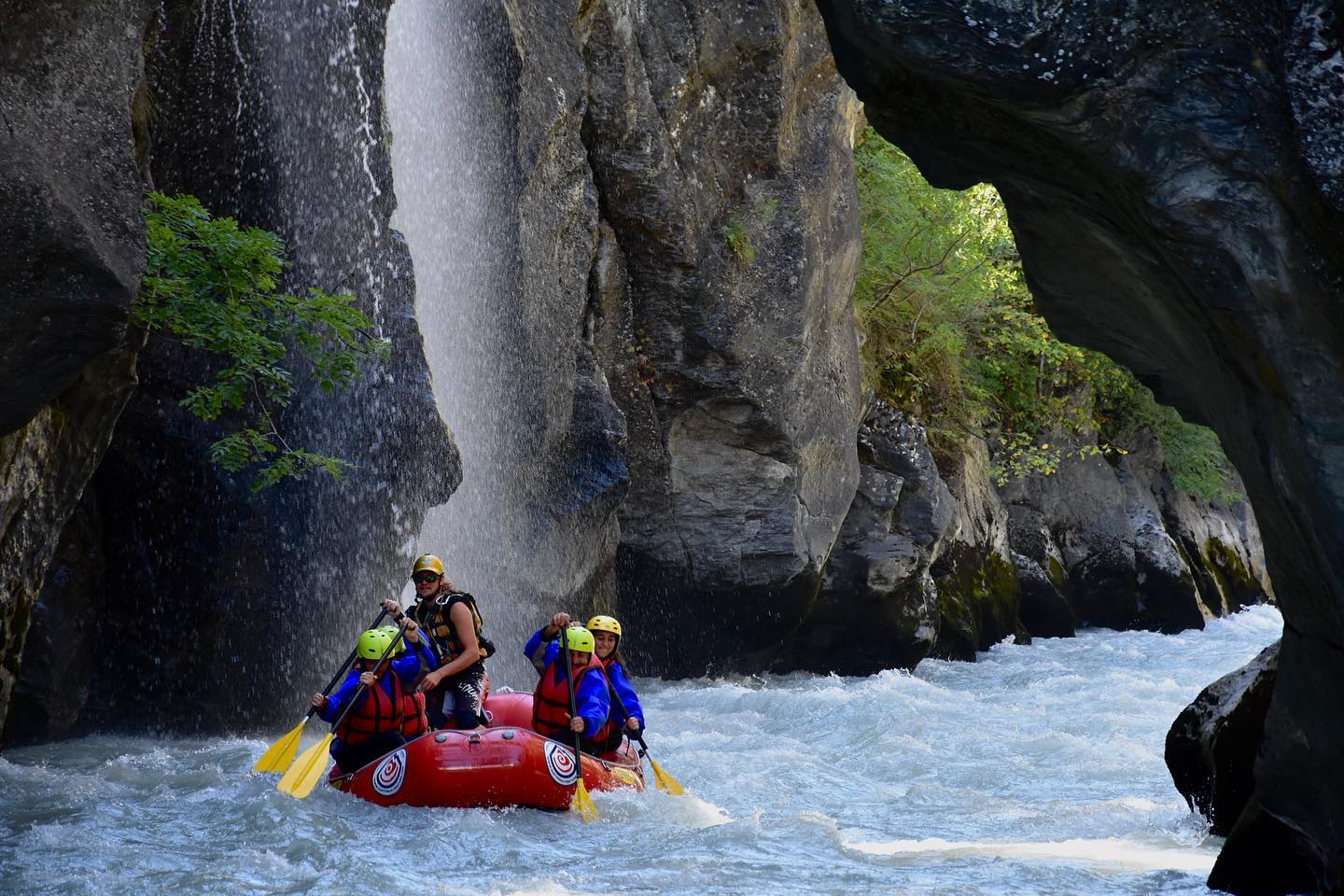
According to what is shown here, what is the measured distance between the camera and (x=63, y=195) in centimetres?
590

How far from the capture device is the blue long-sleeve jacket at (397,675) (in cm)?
836

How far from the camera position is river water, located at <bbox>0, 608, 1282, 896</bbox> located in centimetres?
642

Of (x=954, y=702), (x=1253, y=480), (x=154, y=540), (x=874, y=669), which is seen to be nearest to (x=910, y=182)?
(x=874, y=669)

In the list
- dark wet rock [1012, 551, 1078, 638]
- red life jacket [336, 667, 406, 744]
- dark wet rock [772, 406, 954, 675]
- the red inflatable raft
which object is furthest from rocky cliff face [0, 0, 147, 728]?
dark wet rock [1012, 551, 1078, 638]

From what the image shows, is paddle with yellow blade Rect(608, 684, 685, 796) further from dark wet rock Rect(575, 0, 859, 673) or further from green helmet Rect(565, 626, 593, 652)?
dark wet rock Rect(575, 0, 859, 673)

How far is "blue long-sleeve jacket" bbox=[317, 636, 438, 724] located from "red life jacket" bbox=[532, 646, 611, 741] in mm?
763

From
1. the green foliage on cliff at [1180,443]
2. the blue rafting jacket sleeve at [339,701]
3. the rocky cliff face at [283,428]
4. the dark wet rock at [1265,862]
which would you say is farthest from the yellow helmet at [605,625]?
the green foliage on cliff at [1180,443]

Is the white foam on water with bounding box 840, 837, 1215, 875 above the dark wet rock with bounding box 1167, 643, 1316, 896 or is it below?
below

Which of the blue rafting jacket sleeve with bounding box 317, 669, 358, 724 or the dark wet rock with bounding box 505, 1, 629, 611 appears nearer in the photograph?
the blue rafting jacket sleeve with bounding box 317, 669, 358, 724

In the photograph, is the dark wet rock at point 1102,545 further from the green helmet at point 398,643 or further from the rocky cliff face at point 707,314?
the green helmet at point 398,643

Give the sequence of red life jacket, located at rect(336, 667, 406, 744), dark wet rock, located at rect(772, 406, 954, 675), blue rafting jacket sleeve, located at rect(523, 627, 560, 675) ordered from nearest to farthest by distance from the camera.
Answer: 1. red life jacket, located at rect(336, 667, 406, 744)
2. blue rafting jacket sleeve, located at rect(523, 627, 560, 675)
3. dark wet rock, located at rect(772, 406, 954, 675)

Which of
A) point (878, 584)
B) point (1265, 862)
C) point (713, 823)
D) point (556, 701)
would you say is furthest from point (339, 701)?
point (878, 584)

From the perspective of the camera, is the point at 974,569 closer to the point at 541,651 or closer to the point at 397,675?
the point at 541,651

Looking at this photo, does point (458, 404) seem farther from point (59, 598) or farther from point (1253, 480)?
point (1253, 480)
